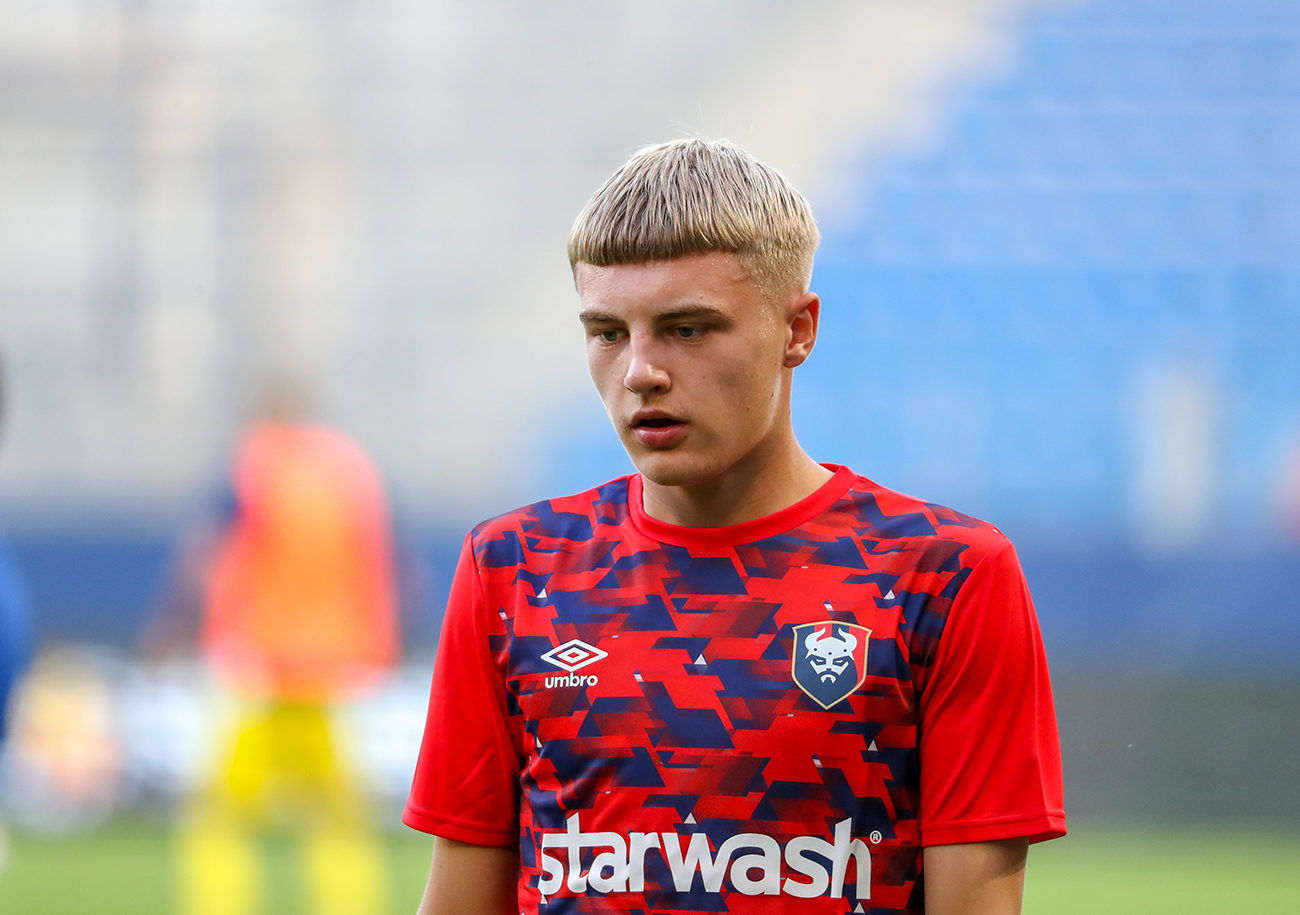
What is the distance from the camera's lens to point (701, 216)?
1.66m

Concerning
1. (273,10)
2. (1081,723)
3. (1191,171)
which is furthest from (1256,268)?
(273,10)

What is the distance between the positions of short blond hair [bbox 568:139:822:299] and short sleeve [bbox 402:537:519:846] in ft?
1.46

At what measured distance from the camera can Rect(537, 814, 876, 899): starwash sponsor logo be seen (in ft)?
5.24

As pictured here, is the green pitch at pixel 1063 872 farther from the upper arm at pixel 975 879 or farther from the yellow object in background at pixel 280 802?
the upper arm at pixel 975 879

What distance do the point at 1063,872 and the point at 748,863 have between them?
217 inches

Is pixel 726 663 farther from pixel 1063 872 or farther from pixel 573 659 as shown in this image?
pixel 1063 872

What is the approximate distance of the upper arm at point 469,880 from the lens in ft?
5.81

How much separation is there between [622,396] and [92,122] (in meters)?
10.9

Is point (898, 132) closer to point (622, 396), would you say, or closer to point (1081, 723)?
point (1081, 723)

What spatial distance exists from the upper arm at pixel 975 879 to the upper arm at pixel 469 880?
50 centimetres

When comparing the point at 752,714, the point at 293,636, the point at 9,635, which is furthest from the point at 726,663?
the point at 293,636

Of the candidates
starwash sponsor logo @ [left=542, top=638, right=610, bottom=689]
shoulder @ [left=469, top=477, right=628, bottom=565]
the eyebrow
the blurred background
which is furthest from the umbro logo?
the blurred background

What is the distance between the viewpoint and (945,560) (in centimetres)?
167

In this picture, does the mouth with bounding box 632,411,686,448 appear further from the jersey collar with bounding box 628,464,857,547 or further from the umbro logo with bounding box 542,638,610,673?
the umbro logo with bounding box 542,638,610,673
